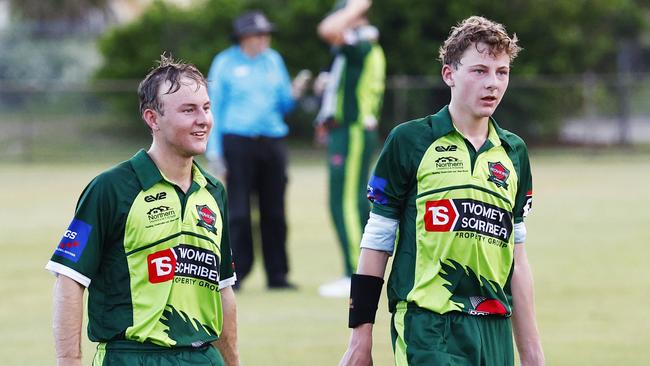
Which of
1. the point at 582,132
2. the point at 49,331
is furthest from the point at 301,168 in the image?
the point at 49,331

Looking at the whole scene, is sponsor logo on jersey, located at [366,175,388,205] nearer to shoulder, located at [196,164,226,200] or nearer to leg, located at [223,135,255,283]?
shoulder, located at [196,164,226,200]

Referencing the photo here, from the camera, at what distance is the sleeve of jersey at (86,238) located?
4434 millimetres

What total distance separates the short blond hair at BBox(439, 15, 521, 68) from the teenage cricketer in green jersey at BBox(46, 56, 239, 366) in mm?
916

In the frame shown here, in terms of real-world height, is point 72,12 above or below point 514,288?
above

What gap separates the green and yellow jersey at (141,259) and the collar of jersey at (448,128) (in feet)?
3.06

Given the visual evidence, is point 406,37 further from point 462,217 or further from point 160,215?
point 160,215

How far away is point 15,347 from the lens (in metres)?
8.70

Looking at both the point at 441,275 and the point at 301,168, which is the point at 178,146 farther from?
the point at 301,168

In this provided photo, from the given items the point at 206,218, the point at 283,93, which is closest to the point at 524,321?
the point at 206,218

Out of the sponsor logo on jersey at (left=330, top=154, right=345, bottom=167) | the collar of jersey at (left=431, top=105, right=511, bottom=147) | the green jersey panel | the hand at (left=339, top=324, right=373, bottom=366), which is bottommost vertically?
the hand at (left=339, top=324, right=373, bottom=366)

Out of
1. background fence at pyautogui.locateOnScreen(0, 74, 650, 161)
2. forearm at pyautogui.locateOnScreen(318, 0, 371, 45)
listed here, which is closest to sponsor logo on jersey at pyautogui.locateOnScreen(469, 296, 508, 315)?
forearm at pyautogui.locateOnScreen(318, 0, 371, 45)

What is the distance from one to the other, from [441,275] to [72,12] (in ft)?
167

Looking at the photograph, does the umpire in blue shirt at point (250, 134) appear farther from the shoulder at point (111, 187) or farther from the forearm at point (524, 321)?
the shoulder at point (111, 187)

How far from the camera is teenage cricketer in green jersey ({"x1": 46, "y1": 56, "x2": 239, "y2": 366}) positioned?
14.6 feet
